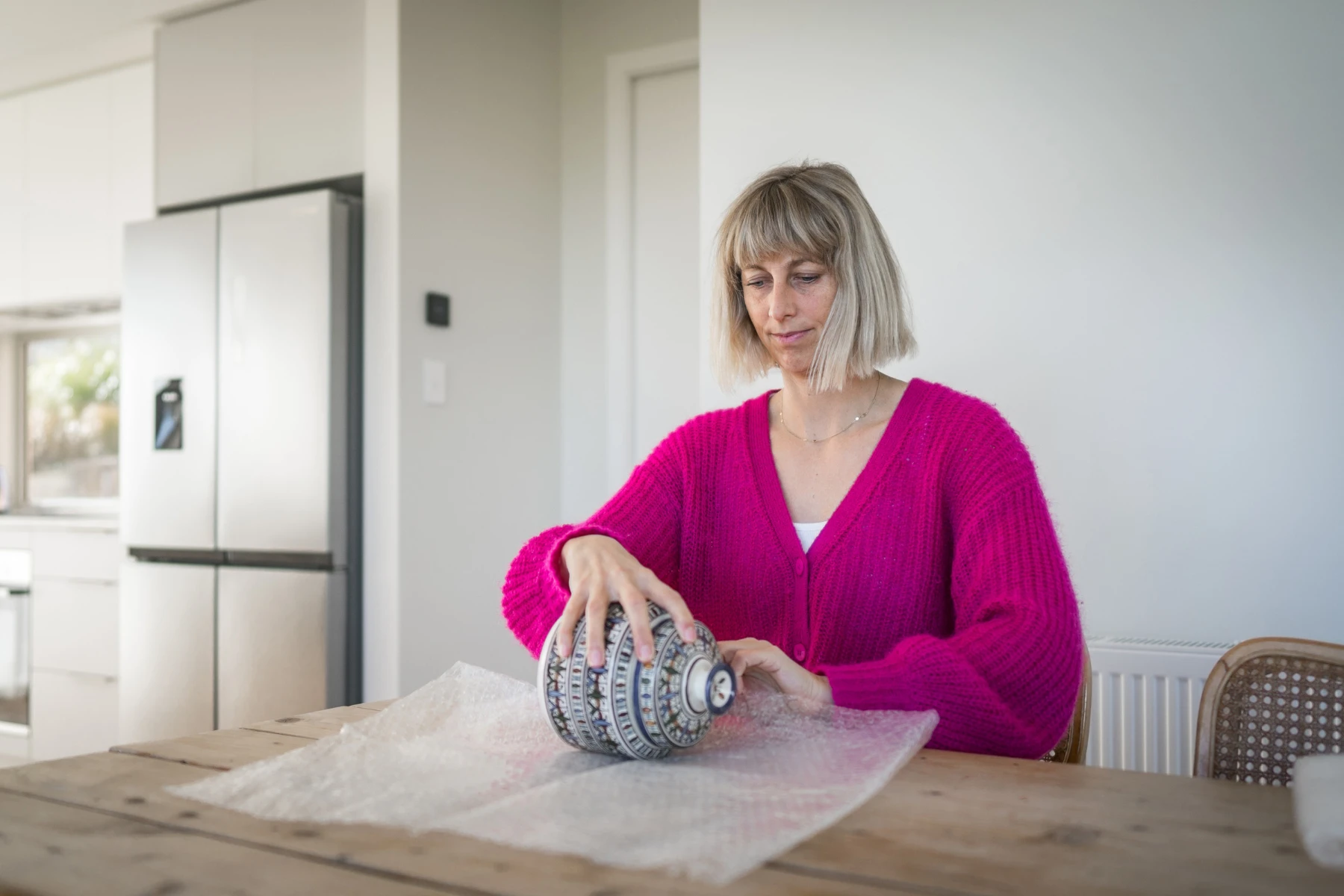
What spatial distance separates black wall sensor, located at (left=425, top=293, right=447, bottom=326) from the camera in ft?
9.45

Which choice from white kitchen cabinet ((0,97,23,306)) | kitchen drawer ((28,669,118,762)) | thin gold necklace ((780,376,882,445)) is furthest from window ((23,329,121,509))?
thin gold necklace ((780,376,882,445))

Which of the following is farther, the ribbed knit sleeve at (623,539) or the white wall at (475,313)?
the white wall at (475,313)

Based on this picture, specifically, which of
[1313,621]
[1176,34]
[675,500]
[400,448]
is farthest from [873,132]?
[400,448]

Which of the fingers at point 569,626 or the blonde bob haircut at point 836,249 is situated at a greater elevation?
the blonde bob haircut at point 836,249

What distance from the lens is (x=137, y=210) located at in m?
3.51

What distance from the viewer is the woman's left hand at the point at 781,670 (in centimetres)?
103

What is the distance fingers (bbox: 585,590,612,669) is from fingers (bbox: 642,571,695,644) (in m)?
0.04

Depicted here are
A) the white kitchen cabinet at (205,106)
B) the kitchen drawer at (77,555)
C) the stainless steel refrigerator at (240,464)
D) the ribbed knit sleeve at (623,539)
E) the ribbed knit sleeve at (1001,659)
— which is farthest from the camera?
the kitchen drawer at (77,555)

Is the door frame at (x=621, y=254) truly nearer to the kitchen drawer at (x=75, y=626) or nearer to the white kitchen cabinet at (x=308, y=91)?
the white kitchen cabinet at (x=308, y=91)

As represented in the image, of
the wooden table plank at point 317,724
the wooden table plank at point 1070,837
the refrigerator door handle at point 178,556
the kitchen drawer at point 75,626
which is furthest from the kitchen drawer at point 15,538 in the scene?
the wooden table plank at point 1070,837

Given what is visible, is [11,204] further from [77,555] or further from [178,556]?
[178,556]

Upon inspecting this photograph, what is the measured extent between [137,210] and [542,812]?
3.38 meters

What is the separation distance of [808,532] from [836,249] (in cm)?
37

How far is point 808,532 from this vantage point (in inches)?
54.7
